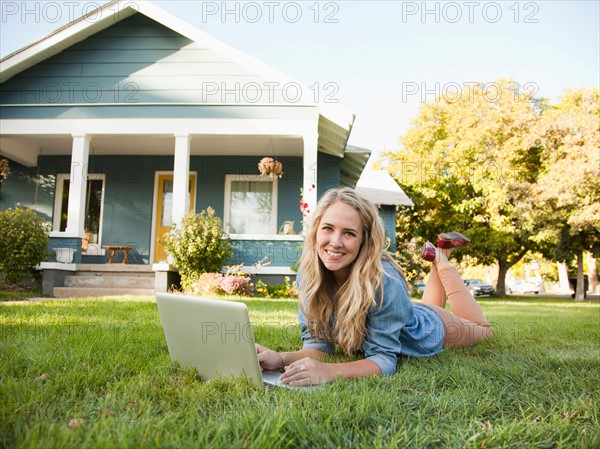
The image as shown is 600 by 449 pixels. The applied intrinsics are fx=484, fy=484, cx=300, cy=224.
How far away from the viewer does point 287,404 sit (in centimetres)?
179

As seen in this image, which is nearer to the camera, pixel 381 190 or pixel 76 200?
pixel 76 200

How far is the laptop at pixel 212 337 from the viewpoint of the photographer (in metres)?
1.94

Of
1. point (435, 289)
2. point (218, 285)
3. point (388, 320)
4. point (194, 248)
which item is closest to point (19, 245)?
point (194, 248)

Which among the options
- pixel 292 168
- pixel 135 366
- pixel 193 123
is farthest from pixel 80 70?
pixel 135 366

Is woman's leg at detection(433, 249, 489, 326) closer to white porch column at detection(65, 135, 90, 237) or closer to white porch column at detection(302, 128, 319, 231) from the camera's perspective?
white porch column at detection(302, 128, 319, 231)

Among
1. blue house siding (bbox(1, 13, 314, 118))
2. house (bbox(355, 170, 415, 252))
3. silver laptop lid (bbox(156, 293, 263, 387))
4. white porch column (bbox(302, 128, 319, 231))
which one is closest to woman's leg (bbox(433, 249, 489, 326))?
silver laptop lid (bbox(156, 293, 263, 387))

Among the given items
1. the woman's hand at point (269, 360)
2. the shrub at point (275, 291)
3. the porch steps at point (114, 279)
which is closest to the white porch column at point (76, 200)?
the porch steps at point (114, 279)

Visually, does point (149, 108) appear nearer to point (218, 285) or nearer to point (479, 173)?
point (218, 285)

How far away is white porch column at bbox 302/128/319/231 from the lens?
31.1ft

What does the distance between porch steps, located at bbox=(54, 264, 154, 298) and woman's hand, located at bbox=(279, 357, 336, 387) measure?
7.43m

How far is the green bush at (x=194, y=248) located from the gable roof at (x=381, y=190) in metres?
6.21

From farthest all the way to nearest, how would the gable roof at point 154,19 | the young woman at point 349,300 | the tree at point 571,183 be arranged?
the tree at point 571,183 → the gable roof at point 154,19 → the young woman at point 349,300

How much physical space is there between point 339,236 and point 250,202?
945 centimetres

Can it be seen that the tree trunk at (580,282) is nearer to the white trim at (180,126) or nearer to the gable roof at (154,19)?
the gable roof at (154,19)
